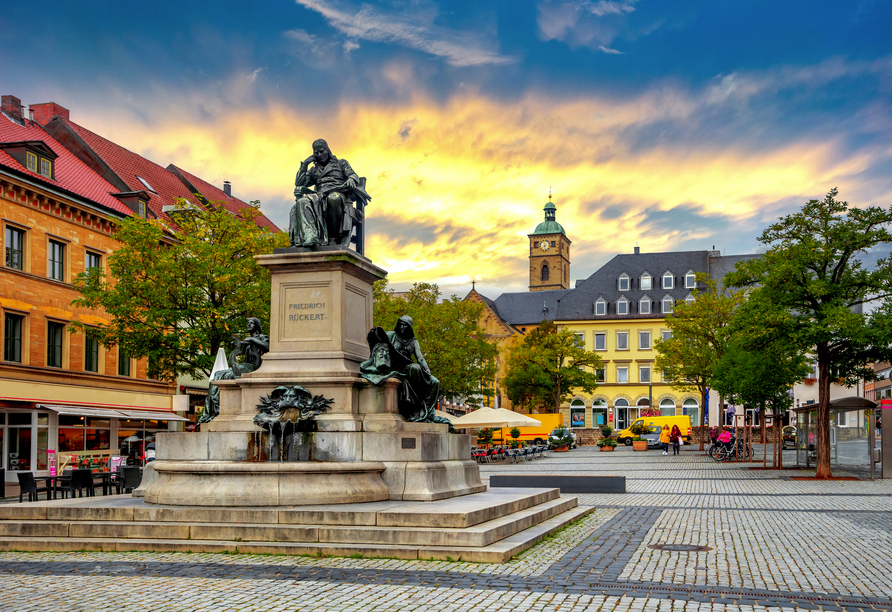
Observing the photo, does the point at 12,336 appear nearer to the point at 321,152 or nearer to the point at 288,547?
the point at 321,152

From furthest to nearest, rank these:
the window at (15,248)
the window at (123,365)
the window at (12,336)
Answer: the window at (123,365) → the window at (15,248) → the window at (12,336)

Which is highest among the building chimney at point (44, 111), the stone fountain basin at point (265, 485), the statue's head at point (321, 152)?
the building chimney at point (44, 111)

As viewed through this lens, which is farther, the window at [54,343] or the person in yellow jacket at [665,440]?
the person in yellow jacket at [665,440]

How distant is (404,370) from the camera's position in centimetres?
1412

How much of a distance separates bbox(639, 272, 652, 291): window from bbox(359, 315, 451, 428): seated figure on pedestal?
267 ft

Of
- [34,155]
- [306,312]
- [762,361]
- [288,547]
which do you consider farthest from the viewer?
[34,155]

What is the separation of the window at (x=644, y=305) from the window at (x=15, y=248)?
68.0 metres

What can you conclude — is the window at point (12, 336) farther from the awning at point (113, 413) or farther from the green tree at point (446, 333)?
the green tree at point (446, 333)

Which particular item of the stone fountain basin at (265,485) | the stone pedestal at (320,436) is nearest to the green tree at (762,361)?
the stone pedestal at (320,436)

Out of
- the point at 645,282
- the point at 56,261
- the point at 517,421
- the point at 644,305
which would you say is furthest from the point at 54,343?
the point at 645,282

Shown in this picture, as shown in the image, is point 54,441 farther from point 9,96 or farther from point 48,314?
point 9,96

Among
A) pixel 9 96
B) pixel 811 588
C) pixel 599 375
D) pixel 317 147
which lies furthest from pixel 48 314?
pixel 599 375

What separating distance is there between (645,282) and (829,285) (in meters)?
67.7

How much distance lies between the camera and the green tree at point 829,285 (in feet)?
82.4
